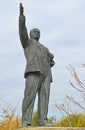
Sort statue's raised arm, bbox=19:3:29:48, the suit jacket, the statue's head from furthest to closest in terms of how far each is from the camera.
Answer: the statue's head
the suit jacket
statue's raised arm, bbox=19:3:29:48

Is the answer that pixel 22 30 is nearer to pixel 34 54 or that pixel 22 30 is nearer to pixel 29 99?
pixel 34 54

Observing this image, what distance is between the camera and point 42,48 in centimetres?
1205

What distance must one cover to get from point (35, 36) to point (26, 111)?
1.90 meters

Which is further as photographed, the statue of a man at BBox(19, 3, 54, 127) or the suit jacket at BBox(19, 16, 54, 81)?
the suit jacket at BBox(19, 16, 54, 81)

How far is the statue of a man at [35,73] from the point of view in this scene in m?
11.4

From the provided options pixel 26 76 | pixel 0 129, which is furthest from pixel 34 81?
pixel 0 129

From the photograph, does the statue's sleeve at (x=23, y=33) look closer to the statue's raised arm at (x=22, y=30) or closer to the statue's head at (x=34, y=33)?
the statue's raised arm at (x=22, y=30)

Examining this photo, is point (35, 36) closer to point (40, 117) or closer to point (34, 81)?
point (34, 81)

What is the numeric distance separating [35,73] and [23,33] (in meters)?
0.98

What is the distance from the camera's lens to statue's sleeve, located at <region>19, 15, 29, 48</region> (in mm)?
11453

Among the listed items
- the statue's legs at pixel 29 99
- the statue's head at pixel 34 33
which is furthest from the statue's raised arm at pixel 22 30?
the statue's legs at pixel 29 99

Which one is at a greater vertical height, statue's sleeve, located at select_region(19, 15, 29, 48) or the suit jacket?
statue's sleeve, located at select_region(19, 15, 29, 48)

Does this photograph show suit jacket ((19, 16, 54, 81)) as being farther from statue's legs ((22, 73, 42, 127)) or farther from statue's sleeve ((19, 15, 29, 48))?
statue's legs ((22, 73, 42, 127))

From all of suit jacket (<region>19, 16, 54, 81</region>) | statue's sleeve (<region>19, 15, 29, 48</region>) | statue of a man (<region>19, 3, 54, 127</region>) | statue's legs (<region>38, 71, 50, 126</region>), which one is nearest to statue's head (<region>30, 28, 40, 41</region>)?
statue of a man (<region>19, 3, 54, 127</region>)
